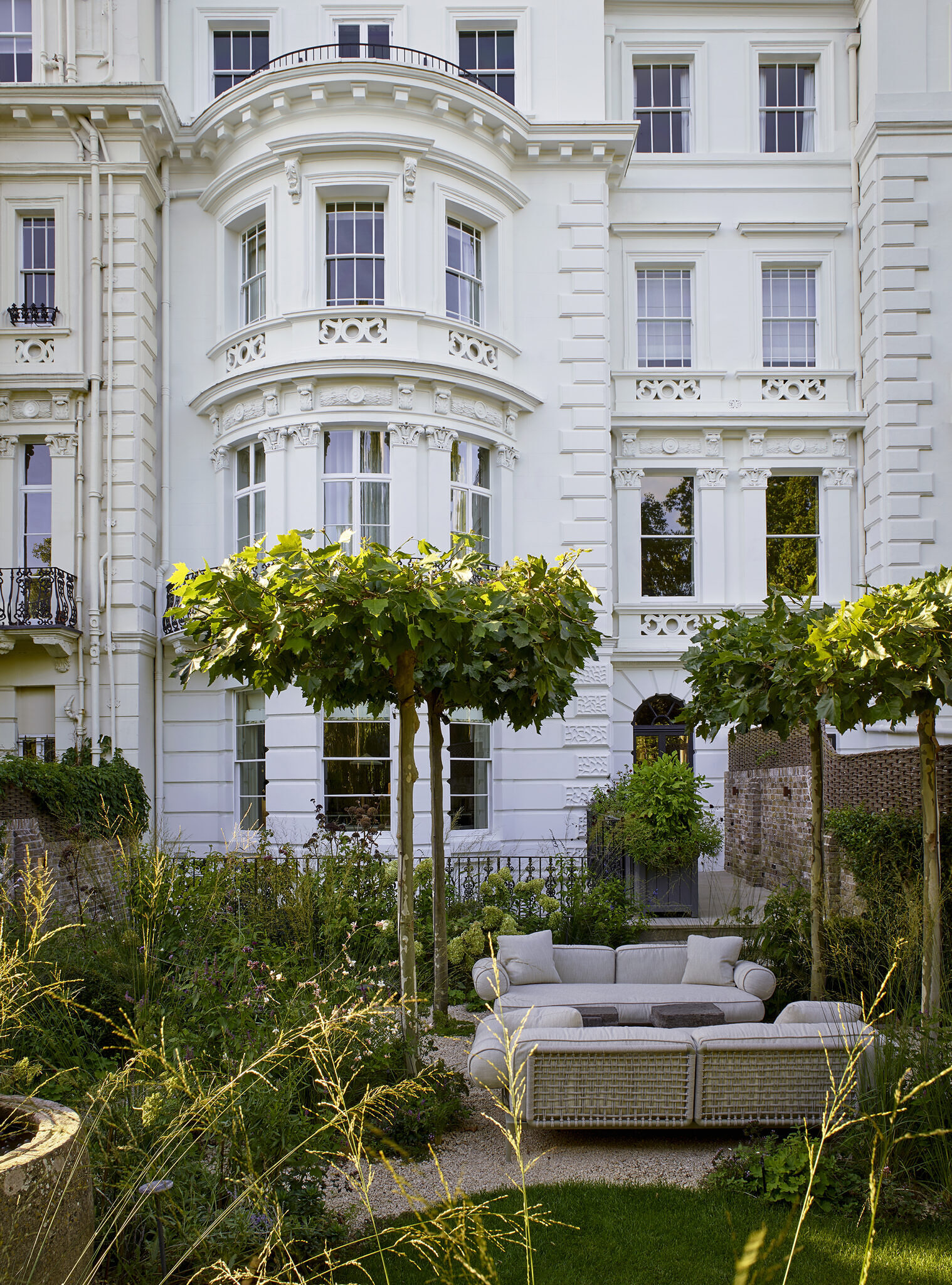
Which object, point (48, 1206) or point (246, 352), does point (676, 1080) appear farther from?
point (246, 352)

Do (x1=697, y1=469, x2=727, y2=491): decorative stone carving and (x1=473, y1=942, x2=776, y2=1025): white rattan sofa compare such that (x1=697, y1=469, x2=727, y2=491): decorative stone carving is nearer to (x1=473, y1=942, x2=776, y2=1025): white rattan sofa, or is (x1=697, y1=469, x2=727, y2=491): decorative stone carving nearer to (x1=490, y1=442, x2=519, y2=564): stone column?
(x1=490, y1=442, x2=519, y2=564): stone column

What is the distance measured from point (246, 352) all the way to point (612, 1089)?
12.6 meters

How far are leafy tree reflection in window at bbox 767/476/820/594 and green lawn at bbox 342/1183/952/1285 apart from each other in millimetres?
13799

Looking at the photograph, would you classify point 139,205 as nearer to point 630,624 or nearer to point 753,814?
point 630,624

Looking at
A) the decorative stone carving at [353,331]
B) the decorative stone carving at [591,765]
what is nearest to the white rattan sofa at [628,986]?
the decorative stone carving at [591,765]

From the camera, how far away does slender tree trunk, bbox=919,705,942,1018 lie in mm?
5938

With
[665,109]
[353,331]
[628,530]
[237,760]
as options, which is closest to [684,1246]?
[237,760]

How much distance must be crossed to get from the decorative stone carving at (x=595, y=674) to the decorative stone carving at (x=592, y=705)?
0.77ft

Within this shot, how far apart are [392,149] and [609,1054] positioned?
13.3m

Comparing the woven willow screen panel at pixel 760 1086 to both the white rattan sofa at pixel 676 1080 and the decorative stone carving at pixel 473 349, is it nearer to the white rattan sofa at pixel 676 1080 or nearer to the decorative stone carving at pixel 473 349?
the white rattan sofa at pixel 676 1080

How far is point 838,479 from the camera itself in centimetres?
1725

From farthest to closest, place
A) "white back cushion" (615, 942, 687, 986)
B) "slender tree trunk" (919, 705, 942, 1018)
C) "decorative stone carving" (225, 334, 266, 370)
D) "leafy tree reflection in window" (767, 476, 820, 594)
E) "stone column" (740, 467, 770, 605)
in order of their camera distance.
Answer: "leafy tree reflection in window" (767, 476, 820, 594), "stone column" (740, 467, 770, 605), "decorative stone carving" (225, 334, 266, 370), "white back cushion" (615, 942, 687, 986), "slender tree trunk" (919, 705, 942, 1018)

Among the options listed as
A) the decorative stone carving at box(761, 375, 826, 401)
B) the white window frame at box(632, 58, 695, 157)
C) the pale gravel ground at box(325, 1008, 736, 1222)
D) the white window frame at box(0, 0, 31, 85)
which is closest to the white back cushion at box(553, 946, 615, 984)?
the pale gravel ground at box(325, 1008, 736, 1222)

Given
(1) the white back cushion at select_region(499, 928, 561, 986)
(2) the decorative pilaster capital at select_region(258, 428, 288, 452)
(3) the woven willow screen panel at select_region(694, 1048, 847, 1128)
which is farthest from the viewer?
(2) the decorative pilaster capital at select_region(258, 428, 288, 452)
